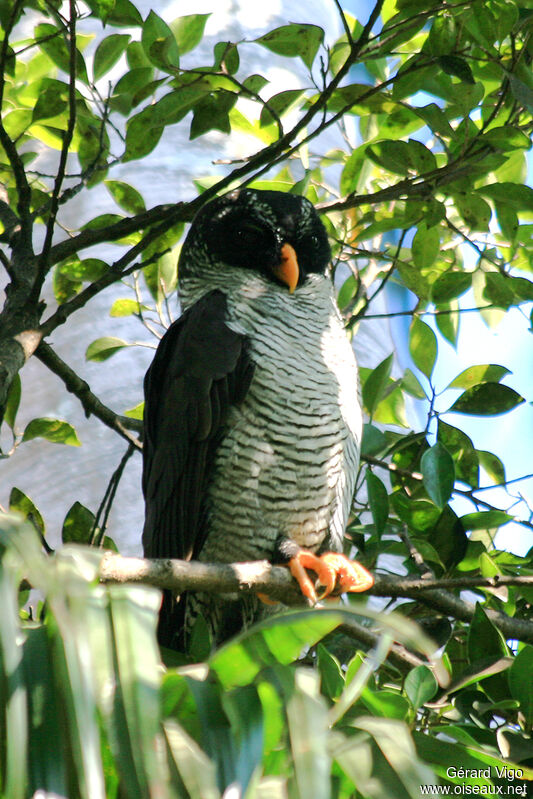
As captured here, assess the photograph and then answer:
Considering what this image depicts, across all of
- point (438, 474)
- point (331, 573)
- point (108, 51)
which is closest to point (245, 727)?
point (331, 573)

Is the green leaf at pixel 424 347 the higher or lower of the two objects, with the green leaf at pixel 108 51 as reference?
lower

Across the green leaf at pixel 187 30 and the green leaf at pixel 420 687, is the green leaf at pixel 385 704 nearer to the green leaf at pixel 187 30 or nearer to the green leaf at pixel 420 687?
the green leaf at pixel 420 687

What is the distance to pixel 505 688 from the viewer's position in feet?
6.96

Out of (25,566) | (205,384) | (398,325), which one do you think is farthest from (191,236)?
(398,325)

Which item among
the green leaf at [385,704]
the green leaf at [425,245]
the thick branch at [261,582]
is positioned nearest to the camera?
the green leaf at [385,704]

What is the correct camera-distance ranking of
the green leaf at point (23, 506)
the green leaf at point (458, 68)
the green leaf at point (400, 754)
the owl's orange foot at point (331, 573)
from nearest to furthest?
the green leaf at point (400, 754), the owl's orange foot at point (331, 573), the green leaf at point (458, 68), the green leaf at point (23, 506)

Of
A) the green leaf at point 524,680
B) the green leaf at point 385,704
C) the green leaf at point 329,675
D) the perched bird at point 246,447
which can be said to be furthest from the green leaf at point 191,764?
the perched bird at point 246,447

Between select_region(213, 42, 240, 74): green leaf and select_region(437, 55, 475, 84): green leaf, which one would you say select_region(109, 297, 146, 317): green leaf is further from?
select_region(437, 55, 475, 84): green leaf

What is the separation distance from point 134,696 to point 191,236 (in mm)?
2613

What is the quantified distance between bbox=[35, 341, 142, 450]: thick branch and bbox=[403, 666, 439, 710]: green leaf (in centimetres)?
148

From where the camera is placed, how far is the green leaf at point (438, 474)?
8.44ft

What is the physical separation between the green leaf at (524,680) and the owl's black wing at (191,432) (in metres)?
1.06

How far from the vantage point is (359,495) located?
14.3 feet

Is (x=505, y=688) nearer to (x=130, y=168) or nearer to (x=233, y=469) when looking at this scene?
(x=233, y=469)
